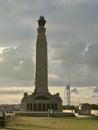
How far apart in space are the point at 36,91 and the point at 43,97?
3264mm

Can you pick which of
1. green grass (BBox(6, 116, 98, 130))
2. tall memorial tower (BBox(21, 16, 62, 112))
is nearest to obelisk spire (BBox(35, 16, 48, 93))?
tall memorial tower (BBox(21, 16, 62, 112))

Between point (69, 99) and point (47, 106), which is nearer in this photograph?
point (47, 106)

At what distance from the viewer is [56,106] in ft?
449

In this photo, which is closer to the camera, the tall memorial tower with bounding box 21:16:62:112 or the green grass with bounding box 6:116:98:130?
the green grass with bounding box 6:116:98:130

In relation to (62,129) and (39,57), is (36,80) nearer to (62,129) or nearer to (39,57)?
(39,57)

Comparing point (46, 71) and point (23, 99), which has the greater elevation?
point (46, 71)

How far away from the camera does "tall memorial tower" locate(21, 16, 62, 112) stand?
136 m

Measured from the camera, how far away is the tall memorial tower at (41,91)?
136m

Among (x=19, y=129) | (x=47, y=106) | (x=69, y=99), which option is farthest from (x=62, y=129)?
(x=69, y=99)

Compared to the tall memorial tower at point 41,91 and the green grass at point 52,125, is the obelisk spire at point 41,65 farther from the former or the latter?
the green grass at point 52,125

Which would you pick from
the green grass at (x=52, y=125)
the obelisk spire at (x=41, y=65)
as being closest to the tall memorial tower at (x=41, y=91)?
the obelisk spire at (x=41, y=65)

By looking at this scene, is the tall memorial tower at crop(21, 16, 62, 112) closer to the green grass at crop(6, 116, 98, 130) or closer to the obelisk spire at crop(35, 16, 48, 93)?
the obelisk spire at crop(35, 16, 48, 93)

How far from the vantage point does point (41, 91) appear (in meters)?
137

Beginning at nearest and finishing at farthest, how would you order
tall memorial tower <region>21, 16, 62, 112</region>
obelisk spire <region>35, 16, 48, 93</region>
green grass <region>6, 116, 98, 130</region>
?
green grass <region>6, 116, 98, 130</region>
tall memorial tower <region>21, 16, 62, 112</region>
obelisk spire <region>35, 16, 48, 93</region>
